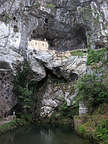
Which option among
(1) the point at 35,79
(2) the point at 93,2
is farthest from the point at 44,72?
(2) the point at 93,2

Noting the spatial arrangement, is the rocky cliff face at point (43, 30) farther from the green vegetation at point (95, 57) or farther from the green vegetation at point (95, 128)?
the green vegetation at point (95, 128)

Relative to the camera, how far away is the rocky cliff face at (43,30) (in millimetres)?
18312

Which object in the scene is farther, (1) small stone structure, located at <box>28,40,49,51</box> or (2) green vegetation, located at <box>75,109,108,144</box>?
(1) small stone structure, located at <box>28,40,49,51</box>

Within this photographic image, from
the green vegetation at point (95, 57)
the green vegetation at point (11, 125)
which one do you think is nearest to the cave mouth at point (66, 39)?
the green vegetation at point (95, 57)

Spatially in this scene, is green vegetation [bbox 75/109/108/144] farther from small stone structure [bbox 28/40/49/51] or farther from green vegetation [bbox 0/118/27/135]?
small stone structure [bbox 28/40/49/51]

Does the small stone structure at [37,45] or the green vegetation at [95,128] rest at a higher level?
the small stone structure at [37,45]

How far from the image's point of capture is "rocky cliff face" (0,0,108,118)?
60.1 feet

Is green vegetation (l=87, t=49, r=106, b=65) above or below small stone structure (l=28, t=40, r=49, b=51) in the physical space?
below

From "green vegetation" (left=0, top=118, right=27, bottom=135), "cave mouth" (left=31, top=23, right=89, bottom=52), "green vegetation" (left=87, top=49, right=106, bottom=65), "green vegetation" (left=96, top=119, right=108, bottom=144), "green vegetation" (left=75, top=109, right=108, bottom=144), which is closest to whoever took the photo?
Result: "green vegetation" (left=96, top=119, right=108, bottom=144)

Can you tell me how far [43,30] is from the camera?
23016mm

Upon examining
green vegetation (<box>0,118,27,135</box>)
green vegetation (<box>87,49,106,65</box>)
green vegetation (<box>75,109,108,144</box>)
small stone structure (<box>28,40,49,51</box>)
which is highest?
small stone structure (<box>28,40,49,51</box>)

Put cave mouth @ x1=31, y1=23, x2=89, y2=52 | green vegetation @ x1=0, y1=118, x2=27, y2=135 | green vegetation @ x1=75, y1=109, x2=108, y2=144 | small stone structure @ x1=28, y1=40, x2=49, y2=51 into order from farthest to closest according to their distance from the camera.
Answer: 1. cave mouth @ x1=31, y1=23, x2=89, y2=52
2. small stone structure @ x1=28, y1=40, x2=49, y2=51
3. green vegetation @ x1=0, y1=118, x2=27, y2=135
4. green vegetation @ x1=75, y1=109, x2=108, y2=144

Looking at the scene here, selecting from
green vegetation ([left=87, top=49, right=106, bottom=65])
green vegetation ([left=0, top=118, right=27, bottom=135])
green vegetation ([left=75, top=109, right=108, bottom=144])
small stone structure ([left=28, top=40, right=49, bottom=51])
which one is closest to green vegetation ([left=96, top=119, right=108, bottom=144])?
green vegetation ([left=75, top=109, right=108, bottom=144])

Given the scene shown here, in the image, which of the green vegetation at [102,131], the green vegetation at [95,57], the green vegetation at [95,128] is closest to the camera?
the green vegetation at [102,131]
